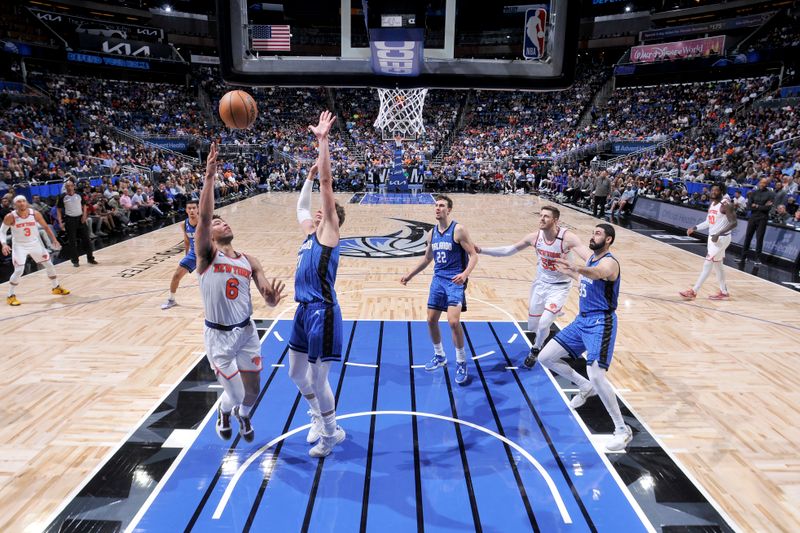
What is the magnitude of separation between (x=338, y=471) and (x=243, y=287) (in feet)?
5.27

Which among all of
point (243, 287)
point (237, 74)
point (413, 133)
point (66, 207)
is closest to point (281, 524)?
point (243, 287)

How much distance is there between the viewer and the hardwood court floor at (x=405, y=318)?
4.04 meters

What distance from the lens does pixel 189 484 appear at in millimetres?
3830

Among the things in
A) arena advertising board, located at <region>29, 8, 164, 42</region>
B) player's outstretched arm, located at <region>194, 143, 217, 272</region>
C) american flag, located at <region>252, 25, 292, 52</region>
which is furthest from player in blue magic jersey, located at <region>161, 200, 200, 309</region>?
arena advertising board, located at <region>29, 8, 164, 42</region>

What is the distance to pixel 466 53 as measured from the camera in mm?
6660

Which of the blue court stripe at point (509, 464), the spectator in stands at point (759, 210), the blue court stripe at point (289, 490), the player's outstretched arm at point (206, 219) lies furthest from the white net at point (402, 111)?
the blue court stripe at point (289, 490)

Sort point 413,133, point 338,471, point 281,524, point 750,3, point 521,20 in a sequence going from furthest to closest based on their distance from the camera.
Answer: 1. point 750,3
2. point 413,133
3. point 521,20
4. point 338,471
5. point 281,524

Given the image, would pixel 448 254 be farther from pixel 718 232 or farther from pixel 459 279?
pixel 718 232

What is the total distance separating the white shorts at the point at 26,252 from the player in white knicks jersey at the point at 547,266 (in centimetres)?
703

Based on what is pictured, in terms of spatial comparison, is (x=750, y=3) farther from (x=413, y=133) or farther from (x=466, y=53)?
(x=466, y=53)

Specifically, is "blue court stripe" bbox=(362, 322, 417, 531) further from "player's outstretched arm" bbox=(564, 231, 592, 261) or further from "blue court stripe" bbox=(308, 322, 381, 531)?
"player's outstretched arm" bbox=(564, 231, 592, 261)

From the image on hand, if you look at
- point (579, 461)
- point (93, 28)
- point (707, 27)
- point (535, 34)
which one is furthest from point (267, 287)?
point (93, 28)

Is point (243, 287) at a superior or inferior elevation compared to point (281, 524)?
superior

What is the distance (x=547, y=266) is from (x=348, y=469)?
10.5ft
